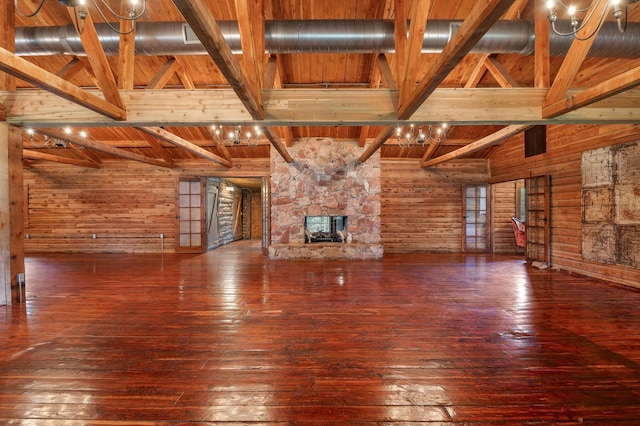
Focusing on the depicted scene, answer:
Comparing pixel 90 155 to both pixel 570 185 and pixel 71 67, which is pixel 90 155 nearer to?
pixel 71 67

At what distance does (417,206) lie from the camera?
921cm

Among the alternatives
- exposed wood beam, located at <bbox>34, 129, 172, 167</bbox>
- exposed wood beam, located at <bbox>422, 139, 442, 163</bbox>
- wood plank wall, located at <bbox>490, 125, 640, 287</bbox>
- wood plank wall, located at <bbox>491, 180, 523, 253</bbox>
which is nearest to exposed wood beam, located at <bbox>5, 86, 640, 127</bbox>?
exposed wood beam, located at <bbox>34, 129, 172, 167</bbox>

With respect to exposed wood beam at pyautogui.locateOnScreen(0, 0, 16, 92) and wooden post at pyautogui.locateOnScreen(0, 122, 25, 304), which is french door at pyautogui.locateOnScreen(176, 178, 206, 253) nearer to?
wooden post at pyautogui.locateOnScreen(0, 122, 25, 304)

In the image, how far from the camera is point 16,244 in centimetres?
394

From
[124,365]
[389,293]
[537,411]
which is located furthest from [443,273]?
[124,365]

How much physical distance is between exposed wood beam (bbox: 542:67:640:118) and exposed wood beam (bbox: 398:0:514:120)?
6.06ft

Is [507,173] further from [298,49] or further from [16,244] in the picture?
[16,244]

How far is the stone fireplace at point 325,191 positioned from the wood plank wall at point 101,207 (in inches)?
65.4

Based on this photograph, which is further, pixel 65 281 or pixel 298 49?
pixel 65 281

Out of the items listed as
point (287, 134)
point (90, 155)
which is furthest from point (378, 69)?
point (90, 155)

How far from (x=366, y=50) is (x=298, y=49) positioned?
39.1 inches

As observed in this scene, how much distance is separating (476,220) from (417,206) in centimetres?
194

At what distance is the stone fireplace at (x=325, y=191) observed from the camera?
25.8 ft

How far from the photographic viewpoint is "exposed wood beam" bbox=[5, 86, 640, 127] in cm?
389
